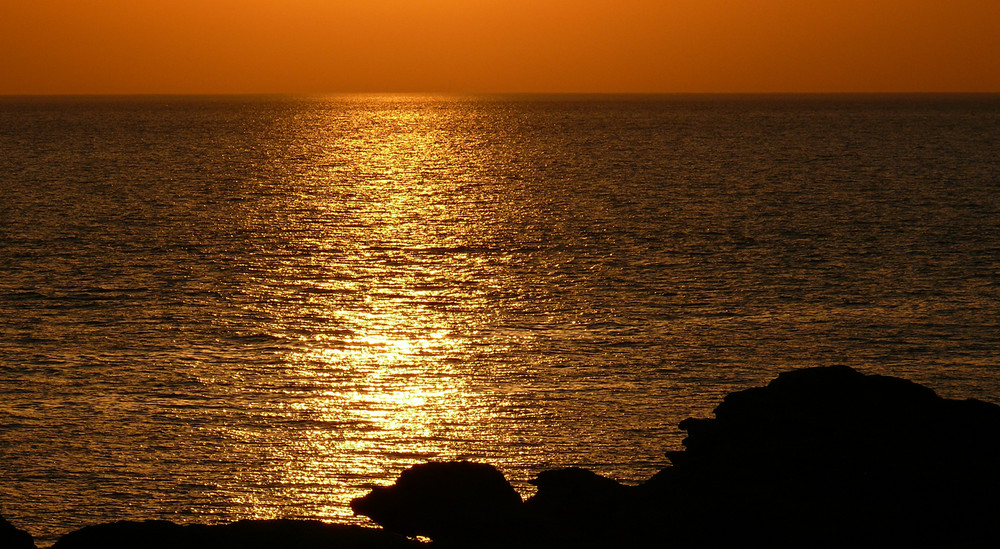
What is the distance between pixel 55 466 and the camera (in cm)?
4400

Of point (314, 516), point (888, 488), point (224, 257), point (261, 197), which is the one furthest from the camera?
Answer: point (261, 197)

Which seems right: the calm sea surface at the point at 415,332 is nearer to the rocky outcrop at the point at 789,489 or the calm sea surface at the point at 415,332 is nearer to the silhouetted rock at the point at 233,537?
the rocky outcrop at the point at 789,489

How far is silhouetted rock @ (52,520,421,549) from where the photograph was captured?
1909 centimetres

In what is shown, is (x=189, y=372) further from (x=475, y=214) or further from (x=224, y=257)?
(x=475, y=214)

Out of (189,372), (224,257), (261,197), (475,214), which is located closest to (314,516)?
(189,372)

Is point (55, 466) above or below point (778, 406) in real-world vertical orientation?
below

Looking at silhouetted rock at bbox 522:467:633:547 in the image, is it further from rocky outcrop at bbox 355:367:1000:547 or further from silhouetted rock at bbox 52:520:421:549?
silhouetted rock at bbox 52:520:421:549

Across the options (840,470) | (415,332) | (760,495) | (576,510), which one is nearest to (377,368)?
(415,332)

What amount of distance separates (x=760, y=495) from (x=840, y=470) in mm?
1787

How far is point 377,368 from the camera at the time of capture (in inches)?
2293

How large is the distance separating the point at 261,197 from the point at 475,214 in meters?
35.9

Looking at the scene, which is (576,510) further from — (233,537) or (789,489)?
(233,537)

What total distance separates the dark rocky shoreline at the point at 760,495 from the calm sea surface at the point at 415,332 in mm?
15990

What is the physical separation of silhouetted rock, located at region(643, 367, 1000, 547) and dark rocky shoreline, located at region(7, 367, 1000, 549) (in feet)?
0.08
